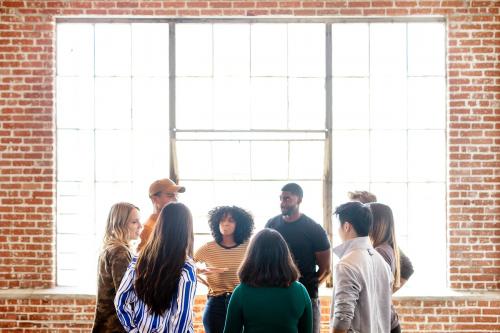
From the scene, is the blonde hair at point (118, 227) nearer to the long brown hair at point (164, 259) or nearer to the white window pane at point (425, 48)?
the long brown hair at point (164, 259)

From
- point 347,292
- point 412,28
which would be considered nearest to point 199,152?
point 412,28

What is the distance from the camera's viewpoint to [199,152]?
226 inches

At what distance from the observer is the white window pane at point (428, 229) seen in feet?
18.7

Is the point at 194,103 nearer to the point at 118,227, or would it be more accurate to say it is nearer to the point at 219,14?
the point at 219,14

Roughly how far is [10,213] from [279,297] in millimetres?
3730

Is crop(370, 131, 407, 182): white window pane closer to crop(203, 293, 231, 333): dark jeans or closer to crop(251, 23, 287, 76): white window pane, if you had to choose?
crop(251, 23, 287, 76): white window pane

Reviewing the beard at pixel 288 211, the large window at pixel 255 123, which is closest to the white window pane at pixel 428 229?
the large window at pixel 255 123

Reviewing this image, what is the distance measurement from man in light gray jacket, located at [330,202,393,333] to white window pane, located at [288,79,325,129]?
8.59 ft

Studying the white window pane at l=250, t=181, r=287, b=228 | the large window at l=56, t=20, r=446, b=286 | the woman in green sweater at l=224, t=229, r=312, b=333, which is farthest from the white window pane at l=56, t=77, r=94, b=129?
the woman in green sweater at l=224, t=229, r=312, b=333

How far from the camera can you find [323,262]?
454 centimetres

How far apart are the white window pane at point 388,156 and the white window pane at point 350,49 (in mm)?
641

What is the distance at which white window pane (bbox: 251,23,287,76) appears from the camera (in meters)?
5.71

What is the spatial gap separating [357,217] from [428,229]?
2.82 meters

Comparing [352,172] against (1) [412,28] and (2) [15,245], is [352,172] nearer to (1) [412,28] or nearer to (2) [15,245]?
(1) [412,28]
